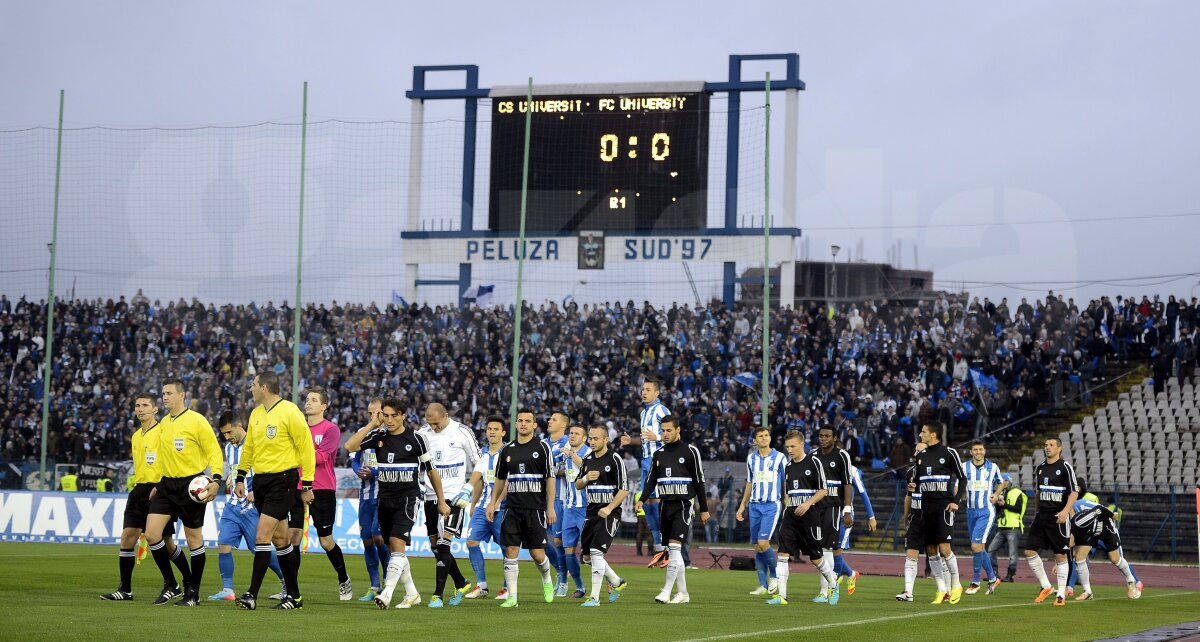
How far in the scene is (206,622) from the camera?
455 inches

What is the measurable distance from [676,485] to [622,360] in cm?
2166

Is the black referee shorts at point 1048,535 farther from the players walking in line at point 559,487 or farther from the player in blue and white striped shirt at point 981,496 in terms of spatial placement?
the players walking in line at point 559,487

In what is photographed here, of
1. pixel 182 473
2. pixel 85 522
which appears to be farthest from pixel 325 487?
pixel 85 522

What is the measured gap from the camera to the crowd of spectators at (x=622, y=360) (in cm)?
3378

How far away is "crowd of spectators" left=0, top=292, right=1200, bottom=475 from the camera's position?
111ft

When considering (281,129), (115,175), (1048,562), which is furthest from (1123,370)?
(115,175)

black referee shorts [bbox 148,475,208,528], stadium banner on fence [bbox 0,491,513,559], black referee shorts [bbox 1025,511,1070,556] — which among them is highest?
black referee shorts [bbox 148,475,208,528]

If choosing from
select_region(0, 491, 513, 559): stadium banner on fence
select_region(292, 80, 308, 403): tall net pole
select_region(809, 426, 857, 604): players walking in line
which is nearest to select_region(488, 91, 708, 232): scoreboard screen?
select_region(292, 80, 308, 403): tall net pole

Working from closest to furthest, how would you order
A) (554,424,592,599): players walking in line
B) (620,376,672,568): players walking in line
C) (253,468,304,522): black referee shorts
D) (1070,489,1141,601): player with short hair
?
(253,468,304,522): black referee shorts, (554,424,592,599): players walking in line, (620,376,672,568): players walking in line, (1070,489,1141,601): player with short hair

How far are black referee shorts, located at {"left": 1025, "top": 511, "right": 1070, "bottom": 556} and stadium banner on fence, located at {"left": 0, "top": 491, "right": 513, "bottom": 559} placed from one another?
10.7 m

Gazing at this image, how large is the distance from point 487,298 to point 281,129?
934 cm

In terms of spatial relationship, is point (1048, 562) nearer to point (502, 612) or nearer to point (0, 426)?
point (502, 612)

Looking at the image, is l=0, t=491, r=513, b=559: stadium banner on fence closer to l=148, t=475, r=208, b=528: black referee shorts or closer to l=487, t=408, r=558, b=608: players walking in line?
l=487, t=408, r=558, b=608: players walking in line

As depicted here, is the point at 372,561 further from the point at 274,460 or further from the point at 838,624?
the point at 838,624
